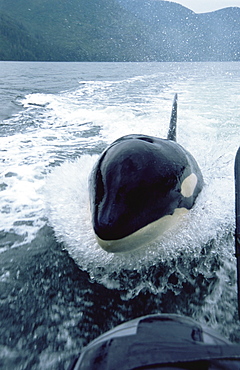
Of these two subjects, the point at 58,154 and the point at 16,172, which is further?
the point at 58,154

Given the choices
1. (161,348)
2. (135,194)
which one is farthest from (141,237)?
(161,348)

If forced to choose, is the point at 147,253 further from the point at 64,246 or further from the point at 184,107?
the point at 184,107

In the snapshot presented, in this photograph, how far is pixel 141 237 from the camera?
259 centimetres

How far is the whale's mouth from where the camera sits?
2457 millimetres

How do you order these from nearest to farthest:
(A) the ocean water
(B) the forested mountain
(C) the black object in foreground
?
(C) the black object in foreground, (A) the ocean water, (B) the forested mountain

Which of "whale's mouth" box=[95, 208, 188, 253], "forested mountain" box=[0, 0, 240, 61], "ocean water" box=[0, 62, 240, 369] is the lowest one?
"ocean water" box=[0, 62, 240, 369]

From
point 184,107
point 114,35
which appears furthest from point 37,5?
point 184,107

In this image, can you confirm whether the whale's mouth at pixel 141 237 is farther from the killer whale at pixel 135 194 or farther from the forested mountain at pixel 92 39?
the forested mountain at pixel 92 39

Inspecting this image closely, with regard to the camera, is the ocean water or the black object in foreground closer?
the black object in foreground

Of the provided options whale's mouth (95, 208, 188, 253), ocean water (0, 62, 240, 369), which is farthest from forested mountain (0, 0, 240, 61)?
whale's mouth (95, 208, 188, 253)

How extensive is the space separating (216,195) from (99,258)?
2.07 meters

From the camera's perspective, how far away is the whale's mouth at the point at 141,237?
246 cm

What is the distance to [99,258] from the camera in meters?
2.76

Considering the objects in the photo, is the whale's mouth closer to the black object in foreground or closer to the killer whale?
the killer whale
